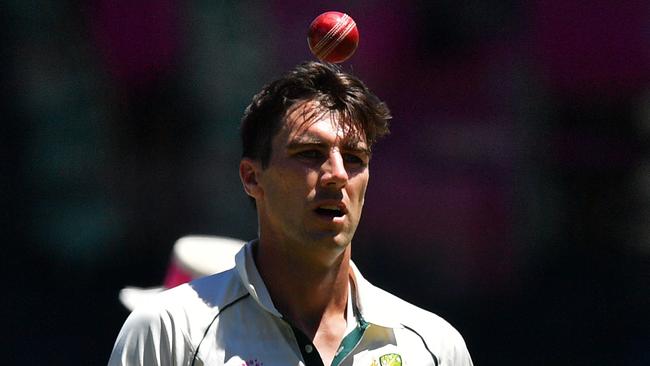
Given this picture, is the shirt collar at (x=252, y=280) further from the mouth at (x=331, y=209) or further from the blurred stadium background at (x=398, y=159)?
the blurred stadium background at (x=398, y=159)

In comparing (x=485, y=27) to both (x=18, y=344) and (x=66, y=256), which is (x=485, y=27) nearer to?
(x=66, y=256)

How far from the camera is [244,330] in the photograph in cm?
260

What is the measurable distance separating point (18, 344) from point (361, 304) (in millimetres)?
2417

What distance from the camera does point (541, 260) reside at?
4.63 meters

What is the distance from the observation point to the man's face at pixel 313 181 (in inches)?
104

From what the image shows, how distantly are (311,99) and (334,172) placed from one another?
0.20 meters

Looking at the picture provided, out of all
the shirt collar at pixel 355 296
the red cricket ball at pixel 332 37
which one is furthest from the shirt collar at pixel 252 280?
the red cricket ball at pixel 332 37

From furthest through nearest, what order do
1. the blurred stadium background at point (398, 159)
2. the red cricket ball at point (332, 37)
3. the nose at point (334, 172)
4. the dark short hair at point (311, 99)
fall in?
the blurred stadium background at point (398, 159) < the red cricket ball at point (332, 37) < the dark short hair at point (311, 99) < the nose at point (334, 172)

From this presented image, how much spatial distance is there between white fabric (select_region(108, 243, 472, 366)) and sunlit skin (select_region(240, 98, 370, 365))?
0.18 feet

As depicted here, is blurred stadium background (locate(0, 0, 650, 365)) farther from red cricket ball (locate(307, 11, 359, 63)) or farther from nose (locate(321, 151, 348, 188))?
nose (locate(321, 151, 348, 188))

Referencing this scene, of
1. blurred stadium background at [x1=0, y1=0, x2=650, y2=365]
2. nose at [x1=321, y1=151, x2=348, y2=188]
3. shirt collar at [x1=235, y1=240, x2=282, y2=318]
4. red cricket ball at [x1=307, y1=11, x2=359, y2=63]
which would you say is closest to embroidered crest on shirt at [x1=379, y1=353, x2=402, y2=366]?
shirt collar at [x1=235, y1=240, x2=282, y2=318]

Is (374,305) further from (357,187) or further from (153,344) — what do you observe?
(153,344)

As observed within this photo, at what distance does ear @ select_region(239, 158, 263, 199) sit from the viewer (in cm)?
277

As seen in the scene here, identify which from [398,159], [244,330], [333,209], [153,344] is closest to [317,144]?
[333,209]
